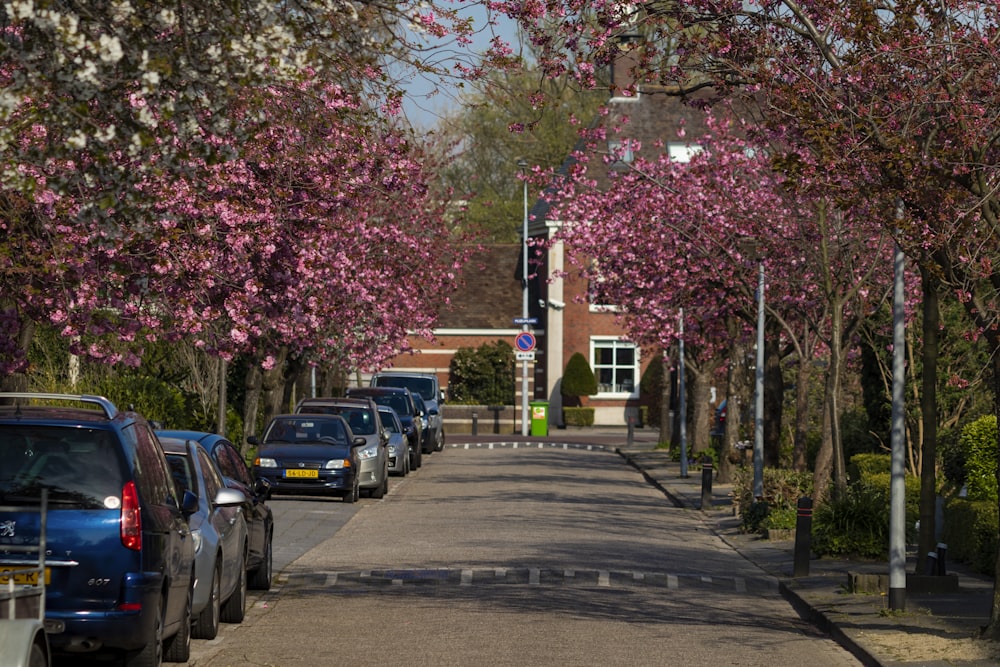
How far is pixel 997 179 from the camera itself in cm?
1305

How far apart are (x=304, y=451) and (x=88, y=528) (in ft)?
62.8

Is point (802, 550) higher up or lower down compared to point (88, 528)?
lower down

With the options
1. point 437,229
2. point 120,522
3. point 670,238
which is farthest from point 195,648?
point 437,229

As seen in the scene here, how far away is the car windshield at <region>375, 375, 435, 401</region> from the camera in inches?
1972

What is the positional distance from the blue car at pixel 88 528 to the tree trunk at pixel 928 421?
30.2 feet

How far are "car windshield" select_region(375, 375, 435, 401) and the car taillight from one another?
1585 inches

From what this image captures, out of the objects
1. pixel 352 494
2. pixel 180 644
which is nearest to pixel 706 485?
pixel 352 494

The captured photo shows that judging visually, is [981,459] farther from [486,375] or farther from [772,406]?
[486,375]

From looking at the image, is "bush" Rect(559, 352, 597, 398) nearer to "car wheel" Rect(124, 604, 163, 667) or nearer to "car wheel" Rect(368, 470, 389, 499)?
"car wheel" Rect(368, 470, 389, 499)

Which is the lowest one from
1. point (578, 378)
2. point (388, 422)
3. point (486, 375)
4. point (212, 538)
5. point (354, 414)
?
point (212, 538)

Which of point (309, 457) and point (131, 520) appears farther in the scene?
point (309, 457)

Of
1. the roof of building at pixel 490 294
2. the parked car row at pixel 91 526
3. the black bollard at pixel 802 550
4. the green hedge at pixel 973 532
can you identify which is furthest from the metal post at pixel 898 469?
the roof of building at pixel 490 294

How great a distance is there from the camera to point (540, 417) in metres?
60.5

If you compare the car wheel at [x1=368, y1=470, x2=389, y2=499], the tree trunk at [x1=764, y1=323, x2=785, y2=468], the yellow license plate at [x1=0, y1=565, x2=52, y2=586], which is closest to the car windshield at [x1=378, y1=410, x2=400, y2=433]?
the car wheel at [x1=368, y1=470, x2=389, y2=499]
